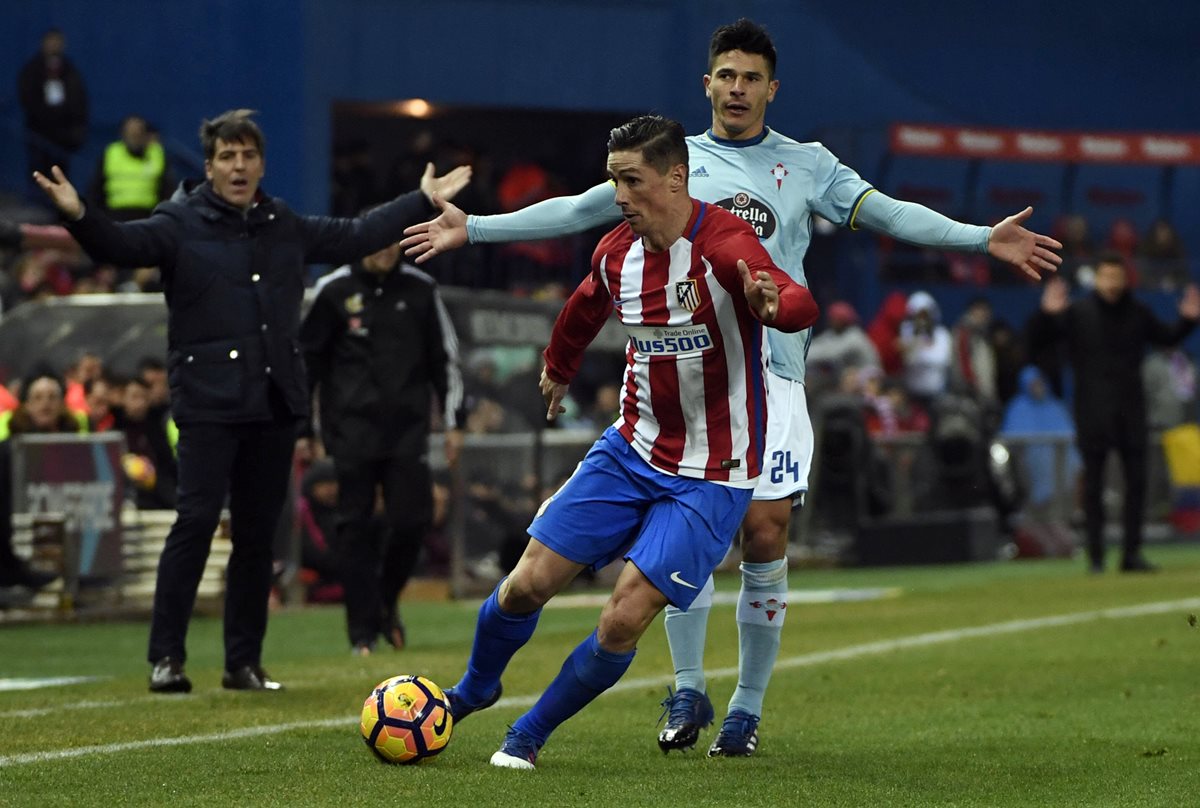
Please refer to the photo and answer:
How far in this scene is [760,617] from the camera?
7477mm

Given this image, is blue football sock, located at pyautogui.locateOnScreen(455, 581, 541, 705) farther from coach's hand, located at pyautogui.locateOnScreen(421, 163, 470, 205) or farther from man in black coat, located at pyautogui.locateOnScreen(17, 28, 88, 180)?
man in black coat, located at pyautogui.locateOnScreen(17, 28, 88, 180)

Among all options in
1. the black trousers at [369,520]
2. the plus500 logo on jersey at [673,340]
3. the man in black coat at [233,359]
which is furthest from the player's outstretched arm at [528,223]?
the black trousers at [369,520]

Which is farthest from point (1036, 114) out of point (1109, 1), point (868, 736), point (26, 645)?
point (868, 736)

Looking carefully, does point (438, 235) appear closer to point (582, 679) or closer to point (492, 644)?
point (492, 644)

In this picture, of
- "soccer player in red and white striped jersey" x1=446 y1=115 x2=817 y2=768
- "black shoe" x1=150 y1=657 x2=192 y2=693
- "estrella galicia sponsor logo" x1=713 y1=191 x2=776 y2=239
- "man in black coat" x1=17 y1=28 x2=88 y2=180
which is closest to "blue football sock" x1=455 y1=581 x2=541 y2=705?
"soccer player in red and white striped jersey" x1=446 y1=115 x2=817 y2=768

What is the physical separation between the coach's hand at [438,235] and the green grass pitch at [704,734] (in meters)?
1.64

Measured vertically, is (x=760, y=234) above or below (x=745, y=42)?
below

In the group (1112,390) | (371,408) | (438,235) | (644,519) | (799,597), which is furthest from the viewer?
(1112,390)

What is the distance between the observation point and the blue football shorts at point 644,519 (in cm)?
655

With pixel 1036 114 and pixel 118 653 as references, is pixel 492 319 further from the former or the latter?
pixel 1036 114

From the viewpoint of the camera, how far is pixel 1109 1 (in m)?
33.2

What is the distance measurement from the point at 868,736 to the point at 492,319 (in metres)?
9.28

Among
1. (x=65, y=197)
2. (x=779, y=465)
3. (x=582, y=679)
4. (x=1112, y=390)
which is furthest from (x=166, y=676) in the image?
(x=1112, y=390)

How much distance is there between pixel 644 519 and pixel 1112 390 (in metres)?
11.0
